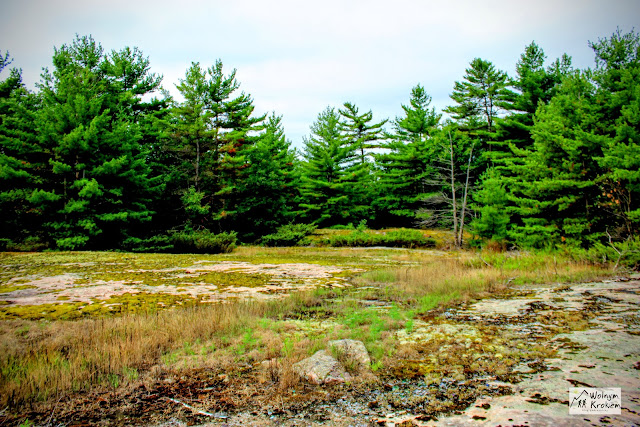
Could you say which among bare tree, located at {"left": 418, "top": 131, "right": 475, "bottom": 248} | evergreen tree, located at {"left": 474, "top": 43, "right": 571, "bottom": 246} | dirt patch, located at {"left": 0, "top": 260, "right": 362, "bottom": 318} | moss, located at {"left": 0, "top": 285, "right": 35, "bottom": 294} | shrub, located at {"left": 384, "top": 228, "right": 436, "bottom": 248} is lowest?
shrub, located at {"left": 384, "top": 228, "right": 436, "bottom": 248}

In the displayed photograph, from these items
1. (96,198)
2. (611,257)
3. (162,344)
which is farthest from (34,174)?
(611,257)

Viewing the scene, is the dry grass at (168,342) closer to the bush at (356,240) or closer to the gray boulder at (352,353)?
the gray boulder at (352,353)

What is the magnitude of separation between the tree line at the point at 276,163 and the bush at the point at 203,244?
1.58 ft

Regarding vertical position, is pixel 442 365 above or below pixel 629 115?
below

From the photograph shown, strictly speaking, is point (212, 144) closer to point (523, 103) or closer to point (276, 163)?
point (276, 163)

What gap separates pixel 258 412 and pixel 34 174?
21.9 meters

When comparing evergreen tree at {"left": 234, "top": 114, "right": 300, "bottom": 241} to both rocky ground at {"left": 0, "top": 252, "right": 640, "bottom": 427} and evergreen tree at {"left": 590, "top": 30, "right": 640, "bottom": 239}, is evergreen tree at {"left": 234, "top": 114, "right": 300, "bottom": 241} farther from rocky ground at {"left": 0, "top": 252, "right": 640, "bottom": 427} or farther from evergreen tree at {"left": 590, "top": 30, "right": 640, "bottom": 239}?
rocky ground at {"left": 0, "top": 252, "right": 640, "bottom": 427}

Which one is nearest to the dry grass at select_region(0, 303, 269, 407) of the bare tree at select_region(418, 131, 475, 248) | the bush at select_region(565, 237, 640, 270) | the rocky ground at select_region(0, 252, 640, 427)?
the rocky ground at select_region(0, 252, 640, 427)

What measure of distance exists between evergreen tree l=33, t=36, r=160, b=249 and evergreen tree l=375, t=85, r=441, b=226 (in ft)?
70.5

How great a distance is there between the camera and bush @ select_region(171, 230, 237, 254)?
714 inches

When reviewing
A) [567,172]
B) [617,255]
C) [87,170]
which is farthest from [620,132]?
[87,170]

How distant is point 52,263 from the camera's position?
961cm

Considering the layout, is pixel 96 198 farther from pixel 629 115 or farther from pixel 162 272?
pixel 629 115

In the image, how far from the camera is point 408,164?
32.3 m
